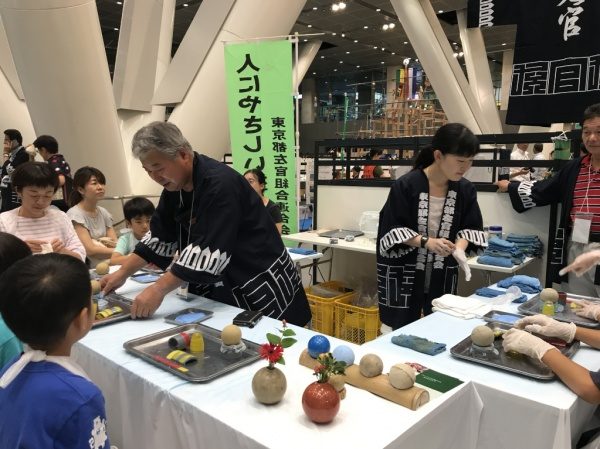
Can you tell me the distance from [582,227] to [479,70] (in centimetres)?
869

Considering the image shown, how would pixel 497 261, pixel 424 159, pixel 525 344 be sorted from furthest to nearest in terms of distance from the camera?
pixel 497 261 → pixel 424 159 → pixel 525 344

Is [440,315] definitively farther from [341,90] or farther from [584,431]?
[341,90]

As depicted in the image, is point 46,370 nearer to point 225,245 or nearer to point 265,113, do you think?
point 225,245

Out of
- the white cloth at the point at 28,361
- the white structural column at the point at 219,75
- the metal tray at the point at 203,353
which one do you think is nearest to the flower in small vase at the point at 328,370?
the metal tray at the point at 203,353

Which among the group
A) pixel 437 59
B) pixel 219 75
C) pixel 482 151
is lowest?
pixel 482 151

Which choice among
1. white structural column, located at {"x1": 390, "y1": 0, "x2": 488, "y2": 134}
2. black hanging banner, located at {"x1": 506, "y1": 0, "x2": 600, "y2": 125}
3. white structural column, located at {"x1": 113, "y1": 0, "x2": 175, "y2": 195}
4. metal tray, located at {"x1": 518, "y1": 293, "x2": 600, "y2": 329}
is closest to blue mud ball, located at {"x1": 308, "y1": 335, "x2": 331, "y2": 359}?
metal tray, located at {"x1": 518, "y1": 293, "x2": 600, "y2": 329}

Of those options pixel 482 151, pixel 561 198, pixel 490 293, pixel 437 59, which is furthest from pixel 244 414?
pixel 437 59

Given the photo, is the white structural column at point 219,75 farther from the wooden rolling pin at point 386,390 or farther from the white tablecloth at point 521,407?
the wooden rolling pin at point 386,390

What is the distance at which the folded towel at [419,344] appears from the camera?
5.12ft

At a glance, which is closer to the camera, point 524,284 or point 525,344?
point 525,344

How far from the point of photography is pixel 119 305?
1.94 m

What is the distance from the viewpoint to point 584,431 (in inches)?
56.1

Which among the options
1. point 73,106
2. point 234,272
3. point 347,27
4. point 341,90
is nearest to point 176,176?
point 234,272

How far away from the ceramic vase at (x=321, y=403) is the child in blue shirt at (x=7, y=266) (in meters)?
0.74
